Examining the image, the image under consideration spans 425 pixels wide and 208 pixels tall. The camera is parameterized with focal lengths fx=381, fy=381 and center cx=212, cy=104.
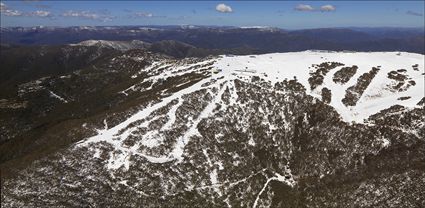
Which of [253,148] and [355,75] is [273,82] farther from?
[355,75]

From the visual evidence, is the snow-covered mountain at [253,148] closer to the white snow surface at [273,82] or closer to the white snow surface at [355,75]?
the white snow surface at [273,82]

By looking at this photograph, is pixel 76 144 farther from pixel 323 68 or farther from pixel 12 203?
pixel 323 68

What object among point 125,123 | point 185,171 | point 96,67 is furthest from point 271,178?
point 96,67

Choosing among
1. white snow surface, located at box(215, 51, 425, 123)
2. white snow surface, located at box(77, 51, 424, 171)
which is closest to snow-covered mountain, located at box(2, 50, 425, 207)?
white snow surface, located at box(77, 51, 424, 171)

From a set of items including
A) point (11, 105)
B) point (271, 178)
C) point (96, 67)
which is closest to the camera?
point (271, 178)

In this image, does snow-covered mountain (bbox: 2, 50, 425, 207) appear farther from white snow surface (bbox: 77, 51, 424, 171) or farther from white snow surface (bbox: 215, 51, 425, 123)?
white snow surface (bbox: 215, 51, 425, 123)

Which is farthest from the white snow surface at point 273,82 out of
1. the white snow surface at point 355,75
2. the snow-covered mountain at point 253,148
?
the snow-covered mountain at point 253,148

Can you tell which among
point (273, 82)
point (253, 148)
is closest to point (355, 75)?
point (273, 82)

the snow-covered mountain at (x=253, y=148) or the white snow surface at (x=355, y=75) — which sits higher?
the white snow surface at (x=355, y=75)
